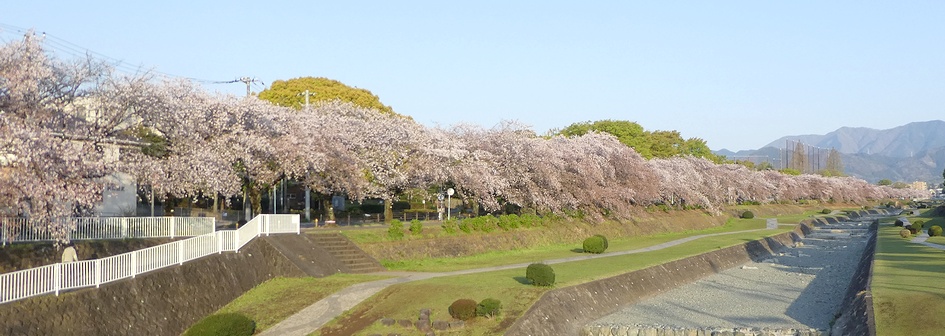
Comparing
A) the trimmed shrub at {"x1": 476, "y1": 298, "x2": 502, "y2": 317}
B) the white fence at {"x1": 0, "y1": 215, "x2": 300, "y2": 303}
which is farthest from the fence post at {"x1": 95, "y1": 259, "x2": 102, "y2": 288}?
the trimmed shrub at {"x1": 476, "y1": 298, "x2": 502, "y2": 317}

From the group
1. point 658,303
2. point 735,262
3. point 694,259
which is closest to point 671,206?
point 735,262

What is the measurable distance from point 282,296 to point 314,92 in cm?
4748

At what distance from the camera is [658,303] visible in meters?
35.2

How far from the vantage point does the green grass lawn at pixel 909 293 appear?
20.9m

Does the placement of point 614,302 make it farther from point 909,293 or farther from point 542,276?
point 909,293

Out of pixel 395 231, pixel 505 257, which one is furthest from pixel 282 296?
pixel 505 257

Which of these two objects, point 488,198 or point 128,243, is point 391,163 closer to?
point 488,198

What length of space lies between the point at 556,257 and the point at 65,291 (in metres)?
28.5

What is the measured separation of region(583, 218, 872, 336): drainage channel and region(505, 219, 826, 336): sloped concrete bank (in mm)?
427

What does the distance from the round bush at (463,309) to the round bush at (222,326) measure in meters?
6.05

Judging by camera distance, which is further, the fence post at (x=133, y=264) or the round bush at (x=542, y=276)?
the round bush at (x=542, y=276)

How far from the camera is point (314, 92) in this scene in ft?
247

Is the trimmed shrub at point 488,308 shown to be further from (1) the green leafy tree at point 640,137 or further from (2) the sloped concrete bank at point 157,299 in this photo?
(1) the green leafy tree at point 640,137

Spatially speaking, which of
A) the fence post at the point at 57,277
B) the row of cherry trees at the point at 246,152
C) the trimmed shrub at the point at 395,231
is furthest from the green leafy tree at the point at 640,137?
the fence post at the point at 57,277
